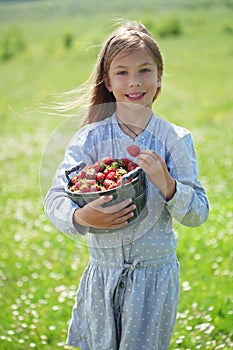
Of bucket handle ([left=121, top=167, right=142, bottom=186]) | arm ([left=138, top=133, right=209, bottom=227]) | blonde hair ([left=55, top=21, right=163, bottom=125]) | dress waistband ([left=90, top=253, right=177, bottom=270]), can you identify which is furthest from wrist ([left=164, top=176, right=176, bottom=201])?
blonde hair ([left=55, top=21, right=163, bottom=125])

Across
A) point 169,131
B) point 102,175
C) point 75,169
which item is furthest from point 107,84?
point 102,175

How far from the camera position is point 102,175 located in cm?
241

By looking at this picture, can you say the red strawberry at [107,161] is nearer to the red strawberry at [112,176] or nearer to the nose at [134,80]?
the red strawberry at [112,176]

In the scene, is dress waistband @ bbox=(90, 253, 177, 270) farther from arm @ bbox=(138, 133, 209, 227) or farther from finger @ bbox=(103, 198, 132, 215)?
finger @ bbox=(103, 198, 132, 215)

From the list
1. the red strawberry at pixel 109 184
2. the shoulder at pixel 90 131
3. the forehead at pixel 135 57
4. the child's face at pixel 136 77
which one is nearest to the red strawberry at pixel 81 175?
the red strawberry at pixel 109 184

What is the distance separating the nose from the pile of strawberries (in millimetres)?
343

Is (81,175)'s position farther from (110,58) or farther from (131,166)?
(110,58)

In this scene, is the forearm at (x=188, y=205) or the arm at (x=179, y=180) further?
the forearm at (x=188, y=205)

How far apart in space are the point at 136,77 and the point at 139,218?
593 millimetres

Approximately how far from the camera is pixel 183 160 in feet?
8.72

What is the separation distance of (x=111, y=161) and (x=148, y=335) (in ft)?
2.69

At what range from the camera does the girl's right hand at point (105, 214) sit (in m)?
2.37

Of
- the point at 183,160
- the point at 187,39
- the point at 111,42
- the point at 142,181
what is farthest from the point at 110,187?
the point at 187,39

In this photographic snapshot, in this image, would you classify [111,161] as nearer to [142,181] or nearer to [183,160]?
[142,181]
